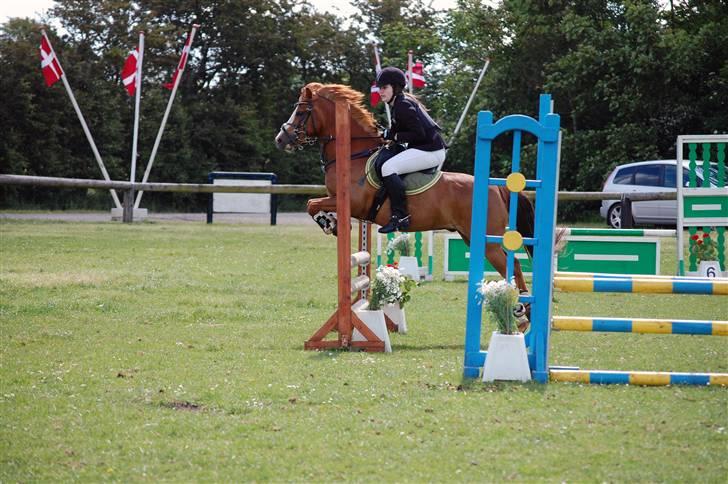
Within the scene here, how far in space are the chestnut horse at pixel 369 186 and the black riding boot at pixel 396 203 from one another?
0.12 m

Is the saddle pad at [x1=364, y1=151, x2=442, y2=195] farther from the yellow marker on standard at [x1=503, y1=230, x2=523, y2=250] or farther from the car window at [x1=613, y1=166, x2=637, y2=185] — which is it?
the car window at [x1=613, y1=166, x2=637, y2=185]

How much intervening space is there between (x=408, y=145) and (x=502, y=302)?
9.41ft

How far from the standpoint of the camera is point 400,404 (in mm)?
5453

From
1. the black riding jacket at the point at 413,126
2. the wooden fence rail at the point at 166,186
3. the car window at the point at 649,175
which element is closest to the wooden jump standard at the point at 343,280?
Result: the black riding jacket at the point at 413,126

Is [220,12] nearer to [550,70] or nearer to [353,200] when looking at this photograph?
[550,70]

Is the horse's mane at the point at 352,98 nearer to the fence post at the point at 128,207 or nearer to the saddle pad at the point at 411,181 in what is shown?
Answer: the saddle pad at the point at 411,181

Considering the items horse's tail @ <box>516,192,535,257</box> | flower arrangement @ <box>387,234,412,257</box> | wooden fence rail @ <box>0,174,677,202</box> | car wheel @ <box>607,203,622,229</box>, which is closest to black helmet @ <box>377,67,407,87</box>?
horse's tail @ <box>516,192,535,257</box>

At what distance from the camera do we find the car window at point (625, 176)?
22.7 m

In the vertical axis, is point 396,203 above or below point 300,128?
below

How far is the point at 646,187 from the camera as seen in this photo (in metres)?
22.3

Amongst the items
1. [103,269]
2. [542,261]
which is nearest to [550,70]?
[103,269]

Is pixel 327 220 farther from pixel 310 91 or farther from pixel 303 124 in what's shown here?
pixel 310 91

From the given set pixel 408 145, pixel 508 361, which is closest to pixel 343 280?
pixel 408 145

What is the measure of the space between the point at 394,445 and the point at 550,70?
2706 centimetres
